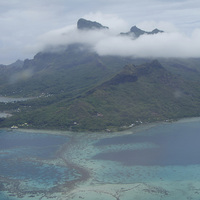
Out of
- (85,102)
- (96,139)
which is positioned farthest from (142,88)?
(96,139)

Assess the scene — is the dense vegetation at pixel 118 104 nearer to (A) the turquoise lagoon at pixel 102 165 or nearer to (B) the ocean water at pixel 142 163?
(A) the turquoise lagoon at pixel 102 165

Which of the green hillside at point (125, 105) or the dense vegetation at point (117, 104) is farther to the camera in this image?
the dense vegetation at point (117, 104)

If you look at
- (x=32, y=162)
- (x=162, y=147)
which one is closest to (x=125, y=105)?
(x=162, y=147)

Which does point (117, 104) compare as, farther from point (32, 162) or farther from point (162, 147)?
point (32, 162)

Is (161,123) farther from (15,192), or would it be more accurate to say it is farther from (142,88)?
(15,192)

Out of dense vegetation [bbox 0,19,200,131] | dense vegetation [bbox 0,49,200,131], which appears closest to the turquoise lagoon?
dense vegetation [bbox 0,49,200,131]

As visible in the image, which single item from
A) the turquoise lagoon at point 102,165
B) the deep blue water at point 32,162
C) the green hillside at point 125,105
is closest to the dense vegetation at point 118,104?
the green hillside at point 125,105

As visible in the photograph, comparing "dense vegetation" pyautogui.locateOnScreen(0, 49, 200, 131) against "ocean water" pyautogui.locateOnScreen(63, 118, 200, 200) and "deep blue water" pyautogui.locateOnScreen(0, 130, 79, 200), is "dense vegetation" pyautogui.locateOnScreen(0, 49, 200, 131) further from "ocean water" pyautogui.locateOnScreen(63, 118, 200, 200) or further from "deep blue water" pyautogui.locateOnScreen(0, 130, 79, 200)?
"deep blue water" pyautogui.locateOnScreen(0, 130, 79, 200)
